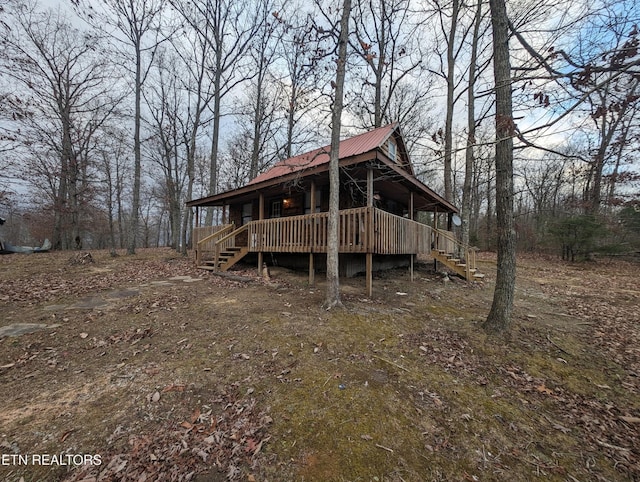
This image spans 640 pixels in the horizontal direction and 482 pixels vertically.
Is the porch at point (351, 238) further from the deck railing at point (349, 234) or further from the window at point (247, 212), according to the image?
the window at point (247, 212)

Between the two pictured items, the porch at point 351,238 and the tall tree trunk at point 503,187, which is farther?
the porch at point 351,238

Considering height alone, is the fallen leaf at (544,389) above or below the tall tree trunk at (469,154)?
below

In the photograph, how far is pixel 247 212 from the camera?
45.1ft

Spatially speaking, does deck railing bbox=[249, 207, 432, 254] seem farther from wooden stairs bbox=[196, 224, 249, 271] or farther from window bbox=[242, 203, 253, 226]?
window bbox=[242, 203, 253, 226]

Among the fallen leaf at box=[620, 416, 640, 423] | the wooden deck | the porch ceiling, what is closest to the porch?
the wooden deck

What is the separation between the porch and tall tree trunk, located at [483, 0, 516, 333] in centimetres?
295

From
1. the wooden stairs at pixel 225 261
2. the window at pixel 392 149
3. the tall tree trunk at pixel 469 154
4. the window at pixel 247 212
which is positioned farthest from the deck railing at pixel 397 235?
the window at pixel 247 212

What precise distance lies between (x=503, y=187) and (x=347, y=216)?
3842 mm

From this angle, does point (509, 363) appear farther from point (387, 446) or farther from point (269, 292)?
point (269, 292)

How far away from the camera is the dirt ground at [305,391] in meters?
2.12

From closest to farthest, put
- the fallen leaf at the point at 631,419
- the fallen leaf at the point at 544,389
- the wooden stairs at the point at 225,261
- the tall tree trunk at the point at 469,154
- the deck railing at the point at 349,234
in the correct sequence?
the fallen leaf at the point at 631,419 < the fallen leaf at the point at 544,389 < the deck railing at the point at 349,234 < the wooden stairs at the point at 225,261 < the tall tree trunk at the point at 469,154

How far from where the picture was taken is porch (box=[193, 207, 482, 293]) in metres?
7.06

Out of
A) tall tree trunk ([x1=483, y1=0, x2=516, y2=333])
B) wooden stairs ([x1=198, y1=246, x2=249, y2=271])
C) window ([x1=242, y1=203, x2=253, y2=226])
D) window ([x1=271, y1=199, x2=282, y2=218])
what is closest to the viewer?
tall tree trunk ([x1=483, y1=0, x2=516, y2=333])

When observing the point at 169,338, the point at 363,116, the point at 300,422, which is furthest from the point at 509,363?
the point at 363,116
